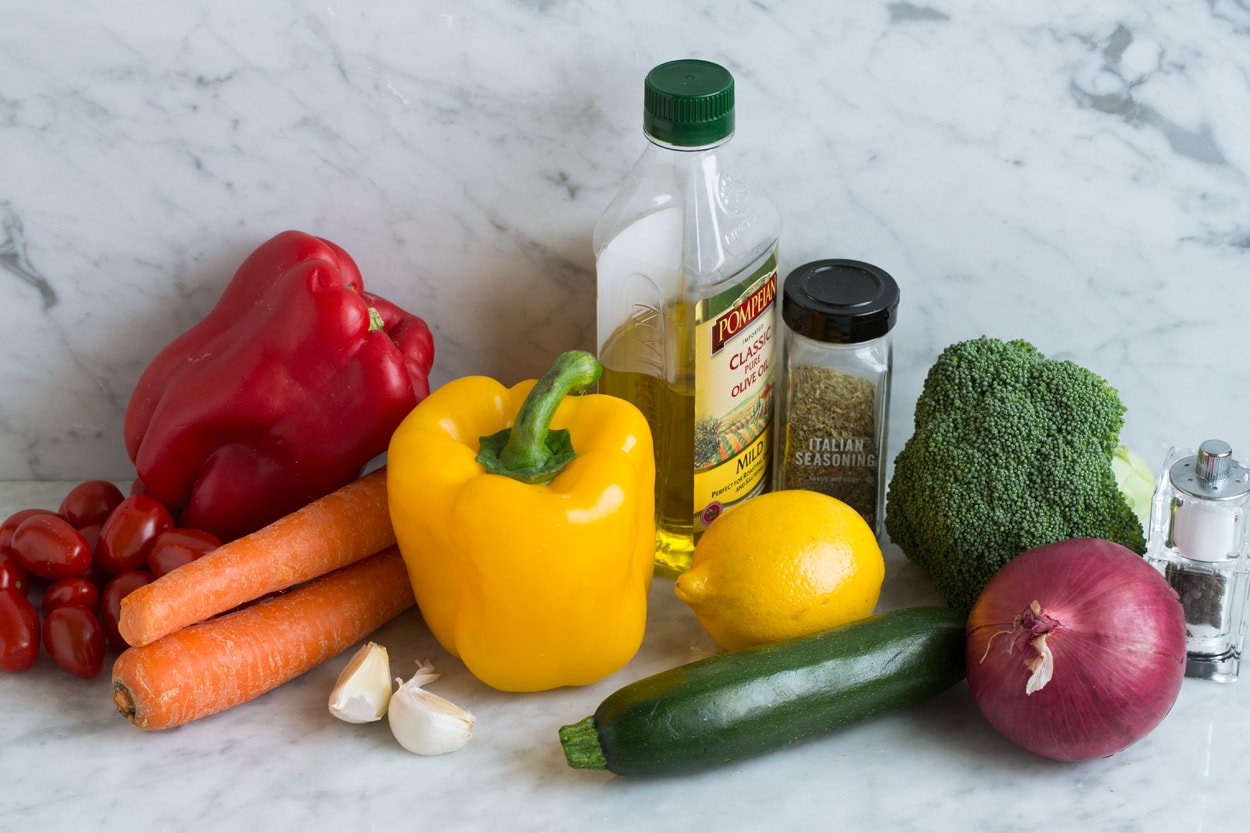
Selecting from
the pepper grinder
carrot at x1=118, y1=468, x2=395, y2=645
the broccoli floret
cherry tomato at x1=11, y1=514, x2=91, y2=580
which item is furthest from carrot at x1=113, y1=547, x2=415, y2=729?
the pepper grinder

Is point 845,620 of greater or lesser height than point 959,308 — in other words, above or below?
below

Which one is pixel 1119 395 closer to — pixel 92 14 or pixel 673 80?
pixel 673 80

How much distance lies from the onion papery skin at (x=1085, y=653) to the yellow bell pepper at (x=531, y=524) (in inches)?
11.0

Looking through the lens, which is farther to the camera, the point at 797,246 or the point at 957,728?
the point at 797,246

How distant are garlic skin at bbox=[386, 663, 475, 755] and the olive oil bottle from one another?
290mm

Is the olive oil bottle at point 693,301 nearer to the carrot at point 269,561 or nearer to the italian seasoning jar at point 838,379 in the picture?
the italian seasoning jar at point 838,379

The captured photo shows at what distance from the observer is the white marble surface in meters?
0.92

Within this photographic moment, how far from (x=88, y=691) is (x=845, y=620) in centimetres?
61

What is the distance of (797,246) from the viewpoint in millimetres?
1128

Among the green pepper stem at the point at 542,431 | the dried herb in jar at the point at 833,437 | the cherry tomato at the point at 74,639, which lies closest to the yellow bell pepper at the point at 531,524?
the green pepper stem at the point at 542,431

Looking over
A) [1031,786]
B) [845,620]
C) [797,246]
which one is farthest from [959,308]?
[1031,786]

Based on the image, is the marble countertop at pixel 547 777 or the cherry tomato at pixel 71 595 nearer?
the marble countertop at pixel 547 777

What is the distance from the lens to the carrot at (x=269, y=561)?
98 centimetres

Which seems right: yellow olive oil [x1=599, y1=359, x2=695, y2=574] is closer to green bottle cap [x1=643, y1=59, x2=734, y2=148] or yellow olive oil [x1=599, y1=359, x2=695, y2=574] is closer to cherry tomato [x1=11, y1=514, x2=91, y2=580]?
green bottle cap [x1=643, y1=59, x2=734, y2=148]
